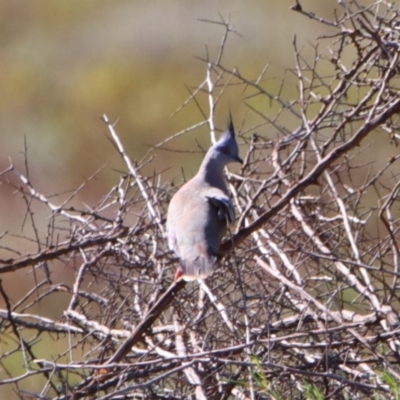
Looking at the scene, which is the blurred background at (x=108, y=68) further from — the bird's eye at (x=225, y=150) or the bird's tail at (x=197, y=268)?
the bird's tail at (x=197, y=268)

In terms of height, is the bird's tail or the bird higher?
the bird

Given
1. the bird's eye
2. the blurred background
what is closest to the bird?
the bird's eye

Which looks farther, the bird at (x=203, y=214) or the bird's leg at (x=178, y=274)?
the bird at (x=203, y=214)

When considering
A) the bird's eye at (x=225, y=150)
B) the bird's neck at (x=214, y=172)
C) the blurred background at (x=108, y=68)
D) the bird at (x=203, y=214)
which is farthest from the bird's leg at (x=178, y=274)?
the blurred background at (x=108, y=68)

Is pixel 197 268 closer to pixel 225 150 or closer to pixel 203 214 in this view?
pixel 203 214

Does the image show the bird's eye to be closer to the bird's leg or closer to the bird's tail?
the bird's tail

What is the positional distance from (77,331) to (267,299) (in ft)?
3.36

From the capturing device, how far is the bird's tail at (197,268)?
14.1 feet

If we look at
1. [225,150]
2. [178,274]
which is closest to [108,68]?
[225,150]

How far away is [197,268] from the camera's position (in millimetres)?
4430

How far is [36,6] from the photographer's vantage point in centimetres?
2220

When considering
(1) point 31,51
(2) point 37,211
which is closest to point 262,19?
(1) point 31,51

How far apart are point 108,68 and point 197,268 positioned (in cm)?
1631

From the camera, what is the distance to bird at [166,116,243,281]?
459cm
